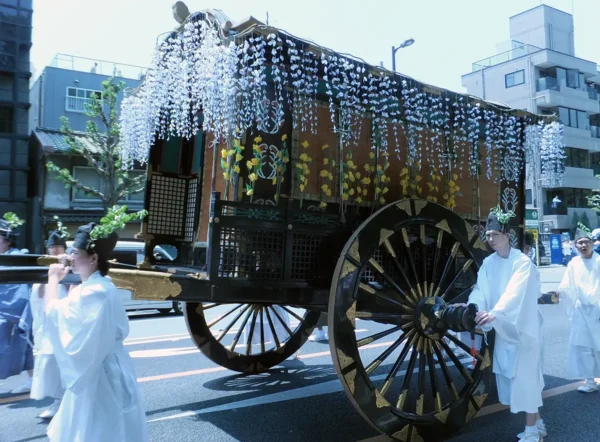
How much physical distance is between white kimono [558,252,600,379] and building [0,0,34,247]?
17.1 m

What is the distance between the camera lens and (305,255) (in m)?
4.09

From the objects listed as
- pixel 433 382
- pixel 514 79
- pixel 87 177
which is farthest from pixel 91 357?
pixel 514 79

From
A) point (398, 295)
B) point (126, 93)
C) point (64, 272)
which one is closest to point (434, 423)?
point (398, 295)

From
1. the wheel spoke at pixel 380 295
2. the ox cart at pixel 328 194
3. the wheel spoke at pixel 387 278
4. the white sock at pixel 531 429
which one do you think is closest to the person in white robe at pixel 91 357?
the ox cart at pixel 328 194

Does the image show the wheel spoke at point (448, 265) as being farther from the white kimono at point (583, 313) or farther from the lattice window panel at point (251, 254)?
the white kimono at point (583, 313)

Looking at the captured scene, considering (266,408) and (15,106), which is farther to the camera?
(15,106)

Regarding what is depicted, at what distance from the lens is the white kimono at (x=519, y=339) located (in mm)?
3908

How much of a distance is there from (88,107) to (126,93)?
1213 centimetres

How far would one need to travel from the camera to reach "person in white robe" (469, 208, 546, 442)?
3.89 m

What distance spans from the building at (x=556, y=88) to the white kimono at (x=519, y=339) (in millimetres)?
30562

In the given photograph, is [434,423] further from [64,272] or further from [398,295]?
[64,272]

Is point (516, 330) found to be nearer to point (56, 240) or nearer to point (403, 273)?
point (403, 273)

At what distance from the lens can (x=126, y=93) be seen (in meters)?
5.03

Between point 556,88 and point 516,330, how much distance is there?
1366 inches
